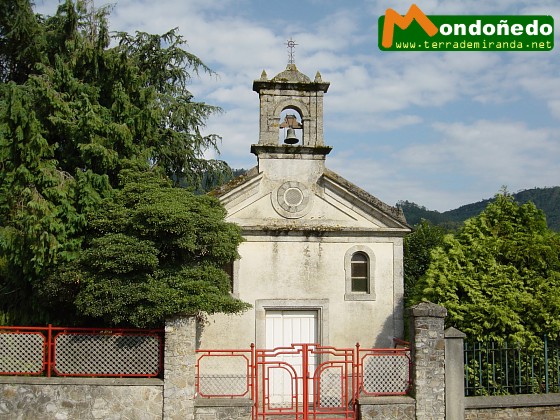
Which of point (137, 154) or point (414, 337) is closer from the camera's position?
point (414, 337)

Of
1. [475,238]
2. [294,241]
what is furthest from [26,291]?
[475,238]

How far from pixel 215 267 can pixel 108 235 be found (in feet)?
7.39

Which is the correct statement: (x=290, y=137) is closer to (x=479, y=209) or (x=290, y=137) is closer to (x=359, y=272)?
(x=359, y=272)

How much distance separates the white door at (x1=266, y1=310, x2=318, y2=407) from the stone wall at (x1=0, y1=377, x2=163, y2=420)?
3.65 m

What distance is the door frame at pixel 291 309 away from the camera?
13898 millimetres

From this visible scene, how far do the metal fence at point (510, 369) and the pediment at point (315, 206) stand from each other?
12.2ft

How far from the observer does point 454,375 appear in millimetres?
11523

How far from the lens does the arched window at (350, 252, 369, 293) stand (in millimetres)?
14383

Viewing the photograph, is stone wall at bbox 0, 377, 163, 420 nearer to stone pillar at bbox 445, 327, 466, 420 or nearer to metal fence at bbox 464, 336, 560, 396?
stone pillar at bbox 445, 327, 466, 420

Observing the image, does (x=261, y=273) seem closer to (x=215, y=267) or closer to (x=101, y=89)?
(x=215, y=267)

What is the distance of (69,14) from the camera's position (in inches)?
621

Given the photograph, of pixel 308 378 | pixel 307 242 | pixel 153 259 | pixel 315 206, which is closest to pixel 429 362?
pixel 308 378

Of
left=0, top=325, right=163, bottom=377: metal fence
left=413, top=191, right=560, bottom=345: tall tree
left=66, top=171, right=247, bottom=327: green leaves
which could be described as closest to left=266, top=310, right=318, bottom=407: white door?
left=66, top=171, right=247, bottom=327: green leaves

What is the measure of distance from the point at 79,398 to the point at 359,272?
700cm
